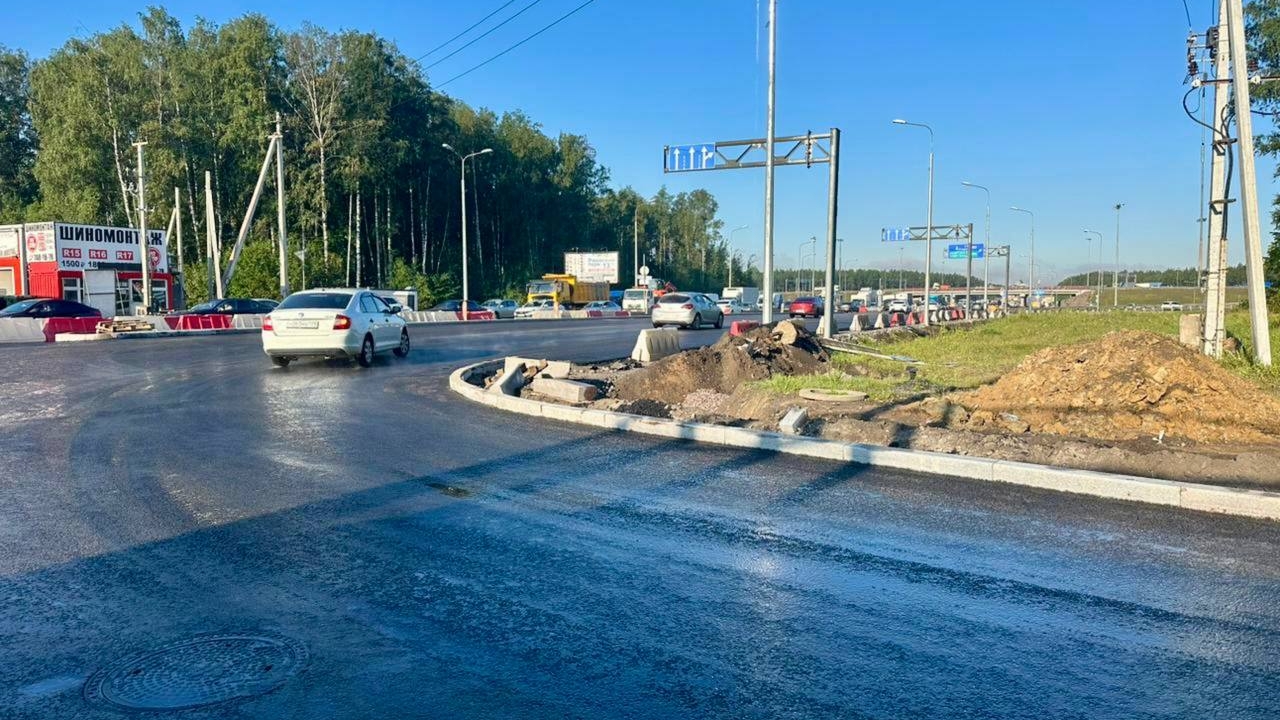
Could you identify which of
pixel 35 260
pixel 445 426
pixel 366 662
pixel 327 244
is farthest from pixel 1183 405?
pixel 327 244

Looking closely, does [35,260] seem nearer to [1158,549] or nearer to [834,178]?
[834,178]

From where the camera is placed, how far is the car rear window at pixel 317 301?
17.7 meters

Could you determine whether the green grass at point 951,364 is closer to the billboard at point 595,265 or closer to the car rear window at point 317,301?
the car rear window at point 317,301

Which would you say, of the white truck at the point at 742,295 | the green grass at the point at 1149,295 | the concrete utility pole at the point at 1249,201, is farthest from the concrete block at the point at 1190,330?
the green grass at the point at 1149,295

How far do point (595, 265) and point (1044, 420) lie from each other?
7037 cm

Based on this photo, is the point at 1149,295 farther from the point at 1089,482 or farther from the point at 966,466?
the point at 1089,482

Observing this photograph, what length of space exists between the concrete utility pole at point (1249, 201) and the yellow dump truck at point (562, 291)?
50491mm

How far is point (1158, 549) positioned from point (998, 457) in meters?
2.61

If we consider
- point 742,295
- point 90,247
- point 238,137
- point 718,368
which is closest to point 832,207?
point 718,368

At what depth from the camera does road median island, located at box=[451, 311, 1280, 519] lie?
738 centimetres

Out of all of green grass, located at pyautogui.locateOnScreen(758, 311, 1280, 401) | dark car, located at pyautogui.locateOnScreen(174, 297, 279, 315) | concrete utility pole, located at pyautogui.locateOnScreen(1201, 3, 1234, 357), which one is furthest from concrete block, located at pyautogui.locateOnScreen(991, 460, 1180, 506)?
dark car, located at pyautogui.locateOnScreen(174, 297, 279, 315)

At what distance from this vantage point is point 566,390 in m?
12.4

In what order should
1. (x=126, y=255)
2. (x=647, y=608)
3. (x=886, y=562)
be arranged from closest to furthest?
(x=647, y=608) → (x=886, y=562) → (x=126, y=255)

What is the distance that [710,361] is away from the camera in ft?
48.2
